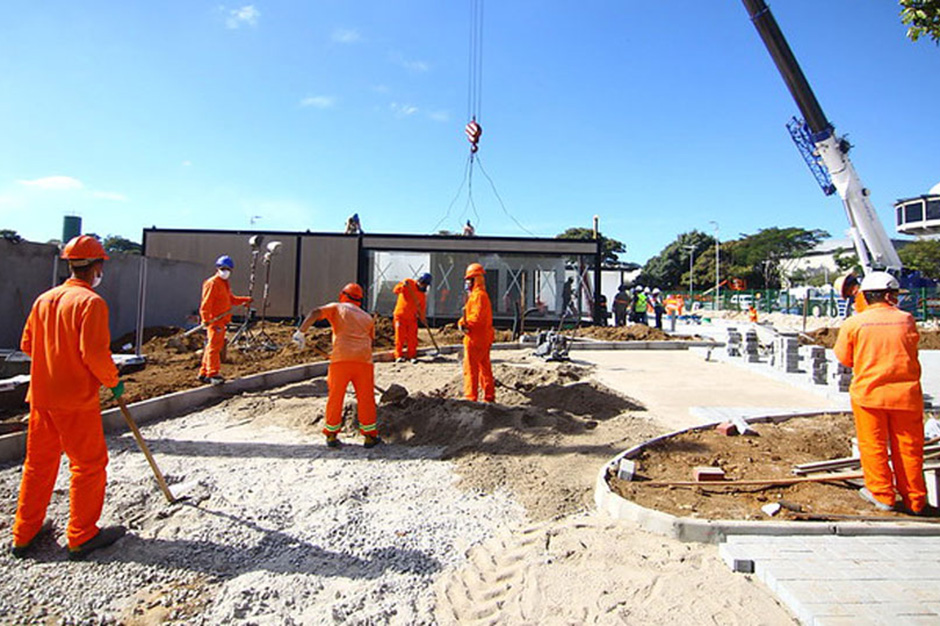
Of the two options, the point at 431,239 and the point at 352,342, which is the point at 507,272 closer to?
the point at 431,239

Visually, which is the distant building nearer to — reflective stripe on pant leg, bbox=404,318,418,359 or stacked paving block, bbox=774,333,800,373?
stacked paving block, bbox=774,333,800,373

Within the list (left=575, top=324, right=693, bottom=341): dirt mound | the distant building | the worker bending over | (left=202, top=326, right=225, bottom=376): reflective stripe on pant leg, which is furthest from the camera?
the distant building

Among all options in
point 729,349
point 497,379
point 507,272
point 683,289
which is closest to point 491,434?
point 497,379

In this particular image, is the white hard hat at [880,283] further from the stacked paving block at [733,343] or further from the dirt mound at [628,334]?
the dirt mound at [628,334]

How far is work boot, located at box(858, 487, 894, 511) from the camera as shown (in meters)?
3.68

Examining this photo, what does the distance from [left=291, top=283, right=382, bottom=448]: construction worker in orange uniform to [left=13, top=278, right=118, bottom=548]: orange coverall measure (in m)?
2.16

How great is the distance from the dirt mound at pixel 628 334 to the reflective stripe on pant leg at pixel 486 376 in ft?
31.5

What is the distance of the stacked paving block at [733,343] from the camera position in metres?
12.5

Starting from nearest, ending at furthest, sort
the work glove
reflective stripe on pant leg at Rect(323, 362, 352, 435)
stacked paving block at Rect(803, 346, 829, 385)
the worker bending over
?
the work glove < reflective stripe on pant leg at Rect(323, 362, 352, 435) < stacked paving block at Rect(803, 346, 829, 385) < the worker bending over

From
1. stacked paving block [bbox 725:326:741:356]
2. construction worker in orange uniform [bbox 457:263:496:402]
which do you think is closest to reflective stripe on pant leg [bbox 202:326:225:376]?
construction worker in orange uniform [bbox 457:263:496:402]

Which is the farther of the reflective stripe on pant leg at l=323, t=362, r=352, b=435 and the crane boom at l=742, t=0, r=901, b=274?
the crane boom at l=742, t=0, r=901, b=274

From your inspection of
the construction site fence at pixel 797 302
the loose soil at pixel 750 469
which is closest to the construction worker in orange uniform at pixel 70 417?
the loose soil at pixel 750 469

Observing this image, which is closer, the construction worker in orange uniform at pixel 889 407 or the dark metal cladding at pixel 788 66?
the construction worker in orange uniform at pixel 889 407

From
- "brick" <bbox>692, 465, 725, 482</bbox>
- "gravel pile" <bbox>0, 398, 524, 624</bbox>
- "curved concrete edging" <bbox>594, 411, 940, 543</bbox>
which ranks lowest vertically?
"gravel pile" <bbox>0, 398, 524, 624</bbox>
